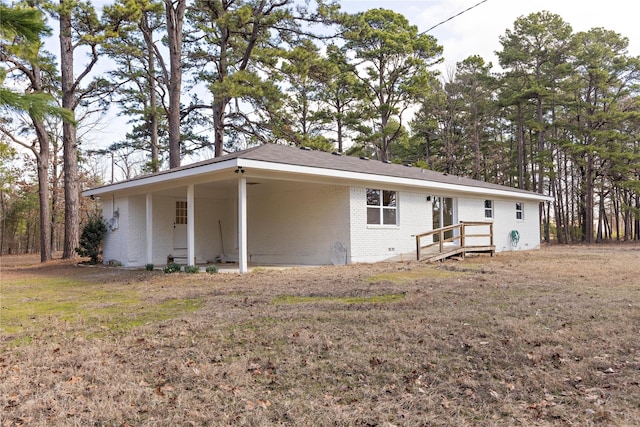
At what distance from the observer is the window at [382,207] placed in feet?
45.5

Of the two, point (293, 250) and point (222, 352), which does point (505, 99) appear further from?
point (222, 352)

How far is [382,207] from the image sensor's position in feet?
46.6

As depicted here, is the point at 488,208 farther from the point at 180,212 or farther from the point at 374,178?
the point at 180,212

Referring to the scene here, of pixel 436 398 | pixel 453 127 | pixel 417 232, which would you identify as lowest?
pixel 436 398

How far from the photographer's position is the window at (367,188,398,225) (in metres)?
13.9

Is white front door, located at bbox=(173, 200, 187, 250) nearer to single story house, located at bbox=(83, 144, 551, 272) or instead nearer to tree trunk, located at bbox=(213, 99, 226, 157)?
single story house, located at bbox=(83, 144, 551, 272)

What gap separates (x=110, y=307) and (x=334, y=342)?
425 cm

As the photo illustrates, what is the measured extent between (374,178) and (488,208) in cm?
791

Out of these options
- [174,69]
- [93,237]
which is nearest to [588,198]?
[174,69]

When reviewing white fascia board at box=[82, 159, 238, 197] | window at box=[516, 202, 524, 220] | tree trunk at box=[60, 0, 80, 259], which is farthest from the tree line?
window at box=[516, 202, 524, 220]

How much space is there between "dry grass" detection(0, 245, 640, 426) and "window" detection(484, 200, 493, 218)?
36.2ft

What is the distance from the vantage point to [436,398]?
3334 millimetres

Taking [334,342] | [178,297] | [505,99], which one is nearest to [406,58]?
[505,99]

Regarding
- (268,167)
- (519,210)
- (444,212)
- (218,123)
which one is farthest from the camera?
(519,210)
